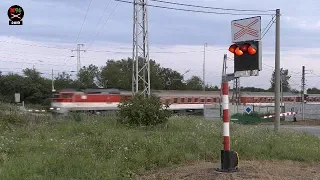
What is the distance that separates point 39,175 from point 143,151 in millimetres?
2721

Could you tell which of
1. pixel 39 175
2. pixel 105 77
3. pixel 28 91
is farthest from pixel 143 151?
pixel 105 77

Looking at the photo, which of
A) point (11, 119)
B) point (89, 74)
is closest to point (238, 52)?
point (11, 119)

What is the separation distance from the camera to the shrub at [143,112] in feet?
54.1

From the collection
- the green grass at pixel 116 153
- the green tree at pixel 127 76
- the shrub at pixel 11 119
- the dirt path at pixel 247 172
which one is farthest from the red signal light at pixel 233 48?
the green tree at pixel 127 76

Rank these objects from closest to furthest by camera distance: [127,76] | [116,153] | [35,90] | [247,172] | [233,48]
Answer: [247,172] < [233,48] < [116,153] < [35,90] < [127,76]

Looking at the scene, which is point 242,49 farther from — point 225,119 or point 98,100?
point 98,100

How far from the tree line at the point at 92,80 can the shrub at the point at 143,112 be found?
2412 inches

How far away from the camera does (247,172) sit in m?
7.90

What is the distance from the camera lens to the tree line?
3499 inches

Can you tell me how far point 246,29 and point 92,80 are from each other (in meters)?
99.5

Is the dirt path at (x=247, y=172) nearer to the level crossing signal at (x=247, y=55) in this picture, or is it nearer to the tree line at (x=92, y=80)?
the level crossing signal at (x=247, y=55)

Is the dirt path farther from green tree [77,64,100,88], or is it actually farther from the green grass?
green tree [77,64,100,88]

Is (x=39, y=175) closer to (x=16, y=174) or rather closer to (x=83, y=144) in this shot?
(x=16, y=174)


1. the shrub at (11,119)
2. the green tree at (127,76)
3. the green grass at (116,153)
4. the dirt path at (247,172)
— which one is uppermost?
the green tree at (127,76)
